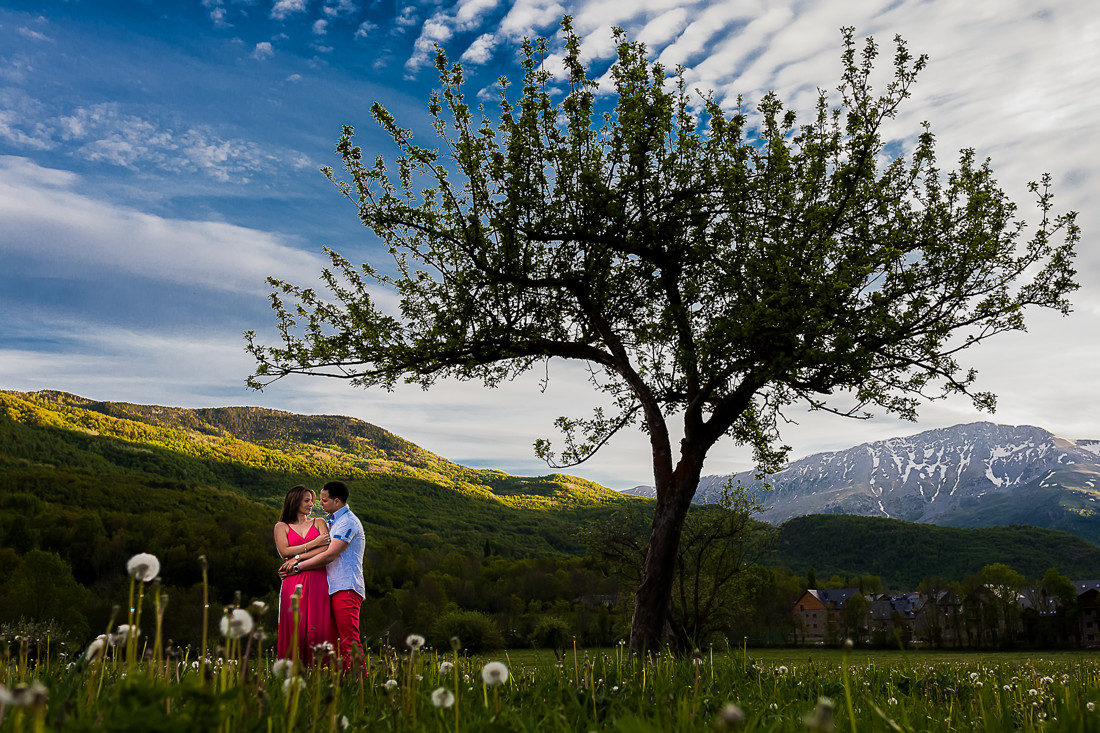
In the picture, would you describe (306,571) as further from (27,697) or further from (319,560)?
(27,697)

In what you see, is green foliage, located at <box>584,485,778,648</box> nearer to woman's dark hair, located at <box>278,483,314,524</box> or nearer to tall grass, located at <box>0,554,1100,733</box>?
woman's dark hair, located at <box>278,483,314,524</box>

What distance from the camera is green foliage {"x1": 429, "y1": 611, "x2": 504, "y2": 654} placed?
7094cm

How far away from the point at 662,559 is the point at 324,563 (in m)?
6.07

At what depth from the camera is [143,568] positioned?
2.10 metres

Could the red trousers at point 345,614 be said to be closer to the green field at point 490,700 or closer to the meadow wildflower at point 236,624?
the green field at point 490,700

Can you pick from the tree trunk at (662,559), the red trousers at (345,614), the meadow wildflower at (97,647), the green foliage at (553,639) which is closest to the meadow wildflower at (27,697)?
the meadow wildflower at (97,647)

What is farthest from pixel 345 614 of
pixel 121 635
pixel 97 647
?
pixel 121 635

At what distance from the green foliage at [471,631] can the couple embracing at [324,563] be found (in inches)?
2600

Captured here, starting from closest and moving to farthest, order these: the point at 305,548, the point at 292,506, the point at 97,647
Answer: the point at 97,647
the point at 305,548
the point at 292,506

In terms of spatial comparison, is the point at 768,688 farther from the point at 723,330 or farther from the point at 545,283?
the point at 545,283

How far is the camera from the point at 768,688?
15.8ft

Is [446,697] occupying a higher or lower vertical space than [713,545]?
higher

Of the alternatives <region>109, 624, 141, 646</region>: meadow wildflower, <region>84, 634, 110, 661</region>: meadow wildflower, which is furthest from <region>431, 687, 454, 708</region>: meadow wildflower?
<region>84, 634, 110, 661</region>: meadow wildflower

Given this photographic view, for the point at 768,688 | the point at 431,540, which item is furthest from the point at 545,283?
the point at 431,540
